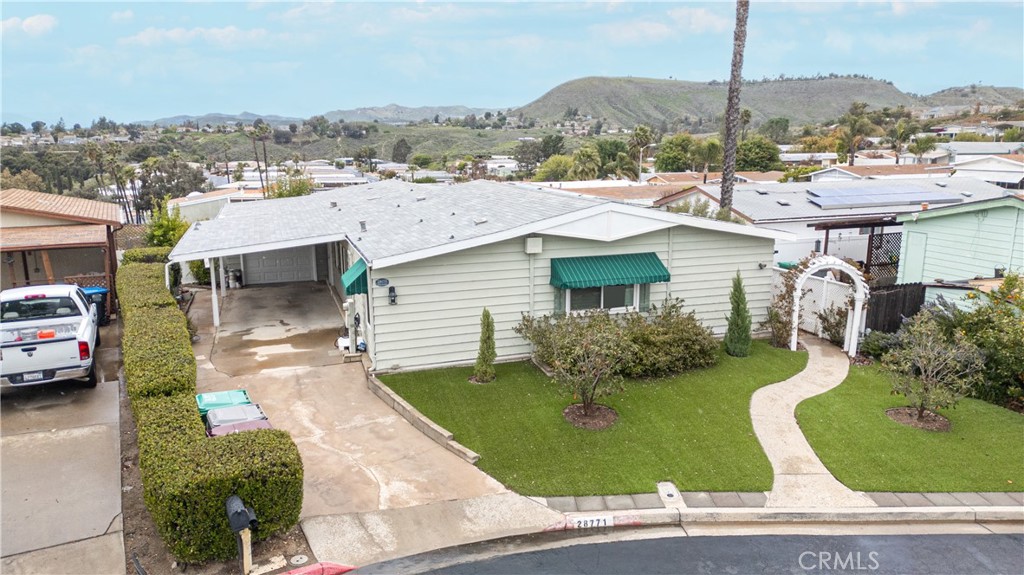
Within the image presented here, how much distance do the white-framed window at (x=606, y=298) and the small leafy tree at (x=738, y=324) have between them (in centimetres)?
189

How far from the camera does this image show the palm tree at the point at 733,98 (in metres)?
20.2

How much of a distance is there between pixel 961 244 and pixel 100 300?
23781mm

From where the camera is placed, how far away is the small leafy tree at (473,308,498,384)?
13328 mm

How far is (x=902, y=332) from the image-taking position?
46.6ft

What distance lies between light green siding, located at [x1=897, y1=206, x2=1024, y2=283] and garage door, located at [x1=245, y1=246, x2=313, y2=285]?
19790mm

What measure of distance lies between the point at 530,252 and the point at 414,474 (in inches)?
228

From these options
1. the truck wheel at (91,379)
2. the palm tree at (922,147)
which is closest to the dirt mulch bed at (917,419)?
the truck wheel at (91,379)

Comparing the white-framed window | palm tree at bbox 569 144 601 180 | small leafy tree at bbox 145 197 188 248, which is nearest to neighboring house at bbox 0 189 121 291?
small leafy tree at bbox 145 197 188 248

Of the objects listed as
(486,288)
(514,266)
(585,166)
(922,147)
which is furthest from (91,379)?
(922,147)

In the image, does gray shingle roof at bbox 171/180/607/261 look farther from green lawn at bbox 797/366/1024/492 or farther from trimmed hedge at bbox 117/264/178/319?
green lawn at bbox 797/366/1024/492

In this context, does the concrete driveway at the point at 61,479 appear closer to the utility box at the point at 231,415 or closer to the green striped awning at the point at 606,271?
the utility box at the point at 231,415

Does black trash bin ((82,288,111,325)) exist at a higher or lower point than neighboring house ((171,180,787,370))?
lower

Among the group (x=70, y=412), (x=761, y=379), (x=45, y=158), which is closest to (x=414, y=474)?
(x=70, y=412)

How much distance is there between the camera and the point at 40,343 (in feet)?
38.8
